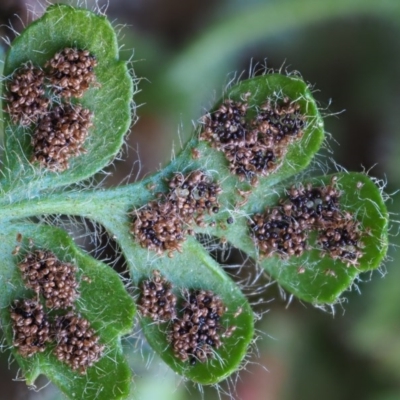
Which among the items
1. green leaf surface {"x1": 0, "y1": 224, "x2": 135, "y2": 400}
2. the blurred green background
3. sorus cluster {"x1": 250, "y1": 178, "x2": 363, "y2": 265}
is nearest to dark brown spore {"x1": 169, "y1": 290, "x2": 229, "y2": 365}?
green leaf surface {"x1": 0, "y1": 224, "x2": 135, "y2": 400}

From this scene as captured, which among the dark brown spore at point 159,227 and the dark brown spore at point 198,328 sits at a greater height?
the dark brown spore at point 159,227

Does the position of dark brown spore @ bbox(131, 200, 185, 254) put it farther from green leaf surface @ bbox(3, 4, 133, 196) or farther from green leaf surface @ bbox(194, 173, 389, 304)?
green leaf surface @ bbox(3, 4, 133, 196)

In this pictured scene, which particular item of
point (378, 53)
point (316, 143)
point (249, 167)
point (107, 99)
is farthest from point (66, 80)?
point (378, 53)

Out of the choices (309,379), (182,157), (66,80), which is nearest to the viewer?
(66,80)

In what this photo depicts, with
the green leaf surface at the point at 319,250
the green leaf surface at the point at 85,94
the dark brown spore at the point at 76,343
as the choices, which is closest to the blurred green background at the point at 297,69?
the green leaf surface at the point at 319,250

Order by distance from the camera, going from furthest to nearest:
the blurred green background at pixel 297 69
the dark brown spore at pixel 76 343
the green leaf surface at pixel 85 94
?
the blurred green background at pixel 297 69 < the dark brown spore at pixel 76 343 < the green leaf surface at pixel 85 94

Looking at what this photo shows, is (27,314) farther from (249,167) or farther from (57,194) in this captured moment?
(249,167)

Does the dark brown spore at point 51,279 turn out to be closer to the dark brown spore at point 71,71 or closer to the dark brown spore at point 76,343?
the dark brown spore at point 76,343
